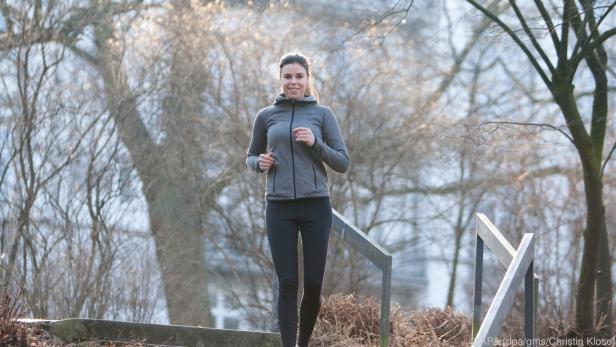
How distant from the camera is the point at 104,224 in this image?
46.4 feet

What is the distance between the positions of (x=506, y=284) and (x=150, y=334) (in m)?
2.29

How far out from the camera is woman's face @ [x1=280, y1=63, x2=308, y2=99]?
5.28 meters

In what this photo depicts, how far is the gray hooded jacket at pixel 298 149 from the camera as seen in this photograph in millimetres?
5137

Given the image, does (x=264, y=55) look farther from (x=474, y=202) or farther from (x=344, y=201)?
(x=474, y=202)

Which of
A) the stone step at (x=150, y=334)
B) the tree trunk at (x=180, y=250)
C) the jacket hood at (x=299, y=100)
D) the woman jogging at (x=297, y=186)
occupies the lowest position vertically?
the stone step at (x=150, y=334)

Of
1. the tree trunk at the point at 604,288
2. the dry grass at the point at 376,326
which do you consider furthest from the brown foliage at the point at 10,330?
the tree trunk at the point at 604,288

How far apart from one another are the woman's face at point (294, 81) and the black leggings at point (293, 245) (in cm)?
59

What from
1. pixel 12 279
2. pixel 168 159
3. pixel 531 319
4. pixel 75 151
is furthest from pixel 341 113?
pixel 531 319

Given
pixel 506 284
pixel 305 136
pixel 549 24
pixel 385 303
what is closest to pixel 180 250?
pixel 549 24

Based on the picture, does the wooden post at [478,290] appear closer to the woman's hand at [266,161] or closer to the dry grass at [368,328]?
the dry grass at [368,328]

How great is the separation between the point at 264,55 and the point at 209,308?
460cm

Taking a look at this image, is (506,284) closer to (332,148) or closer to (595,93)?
(332,148)

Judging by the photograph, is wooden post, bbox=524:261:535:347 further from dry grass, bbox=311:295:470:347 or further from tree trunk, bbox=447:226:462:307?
tree trunk, bbox=447:226:462:307

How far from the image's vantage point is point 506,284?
4758 millimetres
